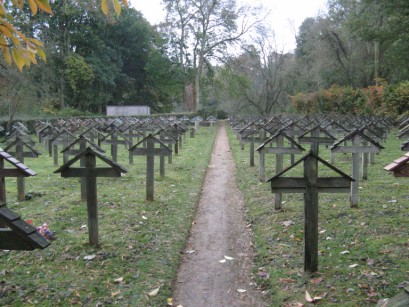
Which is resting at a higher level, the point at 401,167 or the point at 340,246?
the point at 401,167

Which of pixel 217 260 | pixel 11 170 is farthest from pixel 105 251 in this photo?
pixel 11 170

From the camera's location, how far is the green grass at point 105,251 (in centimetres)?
498

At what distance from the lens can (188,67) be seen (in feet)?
184

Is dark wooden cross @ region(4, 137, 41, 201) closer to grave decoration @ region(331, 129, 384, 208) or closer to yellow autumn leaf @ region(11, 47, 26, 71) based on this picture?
grave decoration @ region(331, 129, 384, 208)

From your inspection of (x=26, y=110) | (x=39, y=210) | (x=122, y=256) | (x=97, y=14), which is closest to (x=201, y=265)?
(x=122, y=256)

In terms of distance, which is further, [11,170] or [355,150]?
[355,150]

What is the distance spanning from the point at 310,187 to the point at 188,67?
52.2 metres

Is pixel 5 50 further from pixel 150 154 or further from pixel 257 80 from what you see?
pixel 257 80

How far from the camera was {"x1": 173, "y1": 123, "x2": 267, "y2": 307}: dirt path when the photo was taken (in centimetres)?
512

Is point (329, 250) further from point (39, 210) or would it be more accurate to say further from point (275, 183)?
point (39, 210)

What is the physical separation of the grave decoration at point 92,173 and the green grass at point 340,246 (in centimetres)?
254

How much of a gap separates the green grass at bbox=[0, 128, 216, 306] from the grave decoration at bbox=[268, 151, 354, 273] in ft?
6.17

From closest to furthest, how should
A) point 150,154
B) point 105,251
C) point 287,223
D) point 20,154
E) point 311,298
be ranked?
point 311,298, point 105,251, point 287,223, point 150,154, point 20,154

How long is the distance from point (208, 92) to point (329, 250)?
181ft
